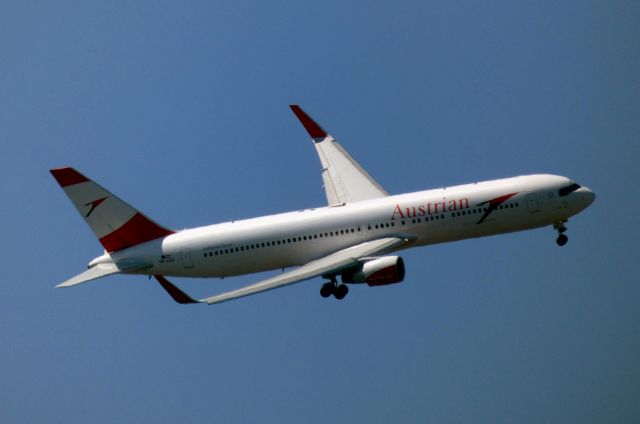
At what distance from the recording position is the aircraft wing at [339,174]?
95062 millimetres

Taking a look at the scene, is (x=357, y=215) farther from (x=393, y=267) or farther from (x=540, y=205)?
(x=540, y=205)

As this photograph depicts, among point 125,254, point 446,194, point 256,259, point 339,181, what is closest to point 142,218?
point 125,254

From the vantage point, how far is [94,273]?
291 feet

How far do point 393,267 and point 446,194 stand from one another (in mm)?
8208

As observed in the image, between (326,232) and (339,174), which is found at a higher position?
(339,174)

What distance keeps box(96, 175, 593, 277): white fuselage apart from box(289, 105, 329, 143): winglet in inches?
596

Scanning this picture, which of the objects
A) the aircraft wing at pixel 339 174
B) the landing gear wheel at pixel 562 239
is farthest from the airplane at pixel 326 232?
the aircraft wing at pixel 339 174

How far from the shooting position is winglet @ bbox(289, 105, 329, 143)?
334 ft

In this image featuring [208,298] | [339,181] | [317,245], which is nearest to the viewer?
[208,298]

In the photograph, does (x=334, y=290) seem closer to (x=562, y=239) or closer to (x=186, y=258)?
(x=186, y=258)

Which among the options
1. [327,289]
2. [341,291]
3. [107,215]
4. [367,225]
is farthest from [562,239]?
[107,215]

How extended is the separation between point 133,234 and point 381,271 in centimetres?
2261

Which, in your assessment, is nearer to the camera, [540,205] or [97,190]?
[540,205]

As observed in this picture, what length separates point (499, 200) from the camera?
277 ft
